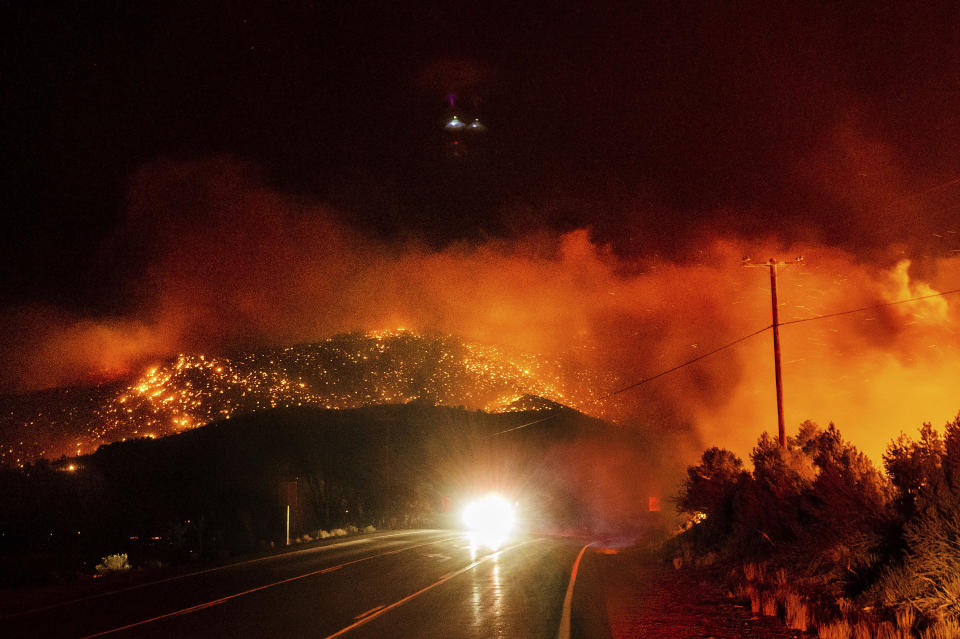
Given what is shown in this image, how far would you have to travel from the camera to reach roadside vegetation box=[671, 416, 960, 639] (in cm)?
948

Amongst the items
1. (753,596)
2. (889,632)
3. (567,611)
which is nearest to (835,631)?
(889,632)

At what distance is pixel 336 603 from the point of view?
12.8 meters

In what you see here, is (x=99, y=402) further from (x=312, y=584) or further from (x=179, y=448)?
(x=312, y=584)

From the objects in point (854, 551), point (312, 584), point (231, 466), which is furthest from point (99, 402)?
point (854, 551)

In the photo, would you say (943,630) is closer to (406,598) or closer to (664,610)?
(664,610)

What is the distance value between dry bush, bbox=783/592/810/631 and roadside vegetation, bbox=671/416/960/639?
0.07 feet

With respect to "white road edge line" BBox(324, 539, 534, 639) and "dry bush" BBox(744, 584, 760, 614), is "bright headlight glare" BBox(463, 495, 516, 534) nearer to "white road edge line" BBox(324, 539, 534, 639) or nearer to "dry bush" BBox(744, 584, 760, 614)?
"white road edge line" BBox(324, 539, 534, 639)

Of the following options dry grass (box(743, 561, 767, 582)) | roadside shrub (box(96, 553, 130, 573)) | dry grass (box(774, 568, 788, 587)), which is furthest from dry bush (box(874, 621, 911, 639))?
roadside shrub (box(96, 553, 130, 573))

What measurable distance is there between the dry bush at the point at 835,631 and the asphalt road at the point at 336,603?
301 cm

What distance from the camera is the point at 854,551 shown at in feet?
40.1

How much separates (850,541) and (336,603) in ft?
28.6

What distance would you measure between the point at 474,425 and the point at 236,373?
119 feet

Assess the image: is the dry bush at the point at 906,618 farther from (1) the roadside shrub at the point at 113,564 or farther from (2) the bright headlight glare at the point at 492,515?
(2) the bright headlight glare at the point at 492,515

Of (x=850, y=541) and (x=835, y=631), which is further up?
(x=850, y=541)
